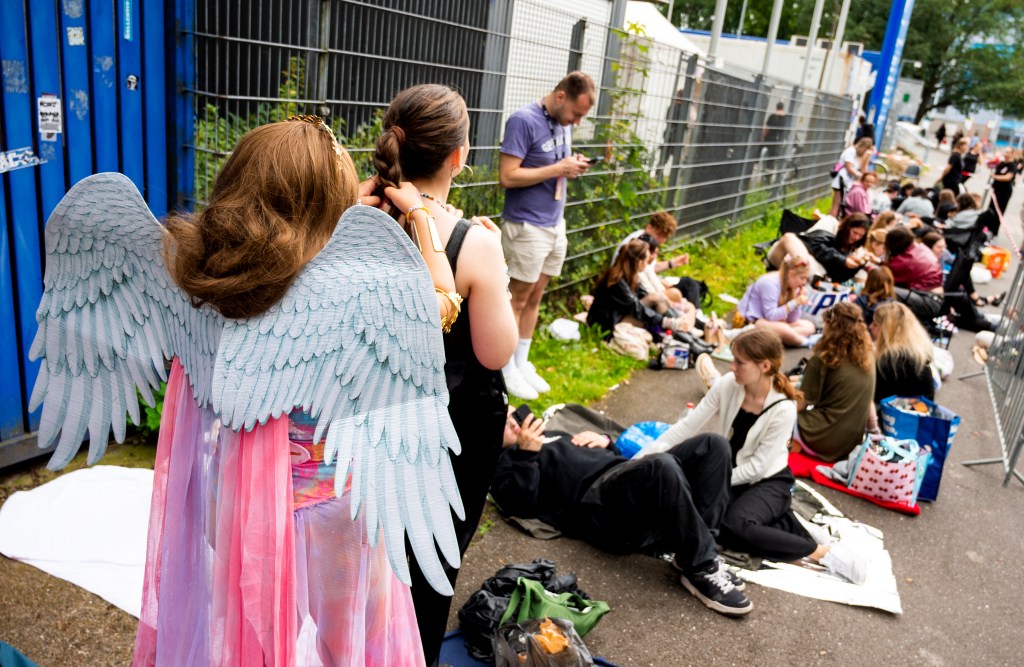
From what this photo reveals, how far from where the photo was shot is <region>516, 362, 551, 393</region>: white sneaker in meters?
5.32

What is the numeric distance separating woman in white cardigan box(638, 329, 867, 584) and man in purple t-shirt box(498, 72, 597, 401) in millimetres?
1391

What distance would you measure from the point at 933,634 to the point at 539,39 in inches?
174

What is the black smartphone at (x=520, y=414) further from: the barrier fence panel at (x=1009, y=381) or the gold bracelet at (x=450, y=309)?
the barrier fence panel at (x=1009, y=381)

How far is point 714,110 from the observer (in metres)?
9.21

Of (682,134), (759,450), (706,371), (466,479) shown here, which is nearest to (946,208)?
(682,134)

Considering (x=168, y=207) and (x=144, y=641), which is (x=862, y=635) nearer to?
(x=144, y=641)

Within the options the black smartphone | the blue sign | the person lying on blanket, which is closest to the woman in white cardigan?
the person lying on blanket

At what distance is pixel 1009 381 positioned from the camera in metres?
6.27

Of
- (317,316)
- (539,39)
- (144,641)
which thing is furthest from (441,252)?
(539,39)

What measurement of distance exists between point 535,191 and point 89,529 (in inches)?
121

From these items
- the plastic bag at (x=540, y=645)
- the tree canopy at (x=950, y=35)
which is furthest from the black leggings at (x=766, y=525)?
the tree canopy at (x=950, y=35)

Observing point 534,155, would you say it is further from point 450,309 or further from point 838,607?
point 450,309

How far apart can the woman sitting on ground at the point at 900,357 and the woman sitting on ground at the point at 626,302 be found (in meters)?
1.69

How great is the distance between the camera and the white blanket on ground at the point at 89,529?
10.1ft
